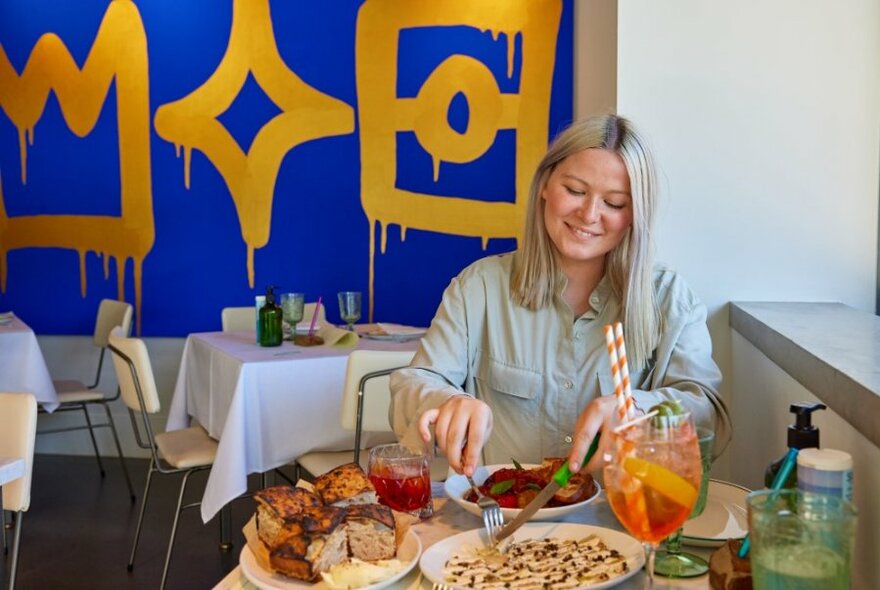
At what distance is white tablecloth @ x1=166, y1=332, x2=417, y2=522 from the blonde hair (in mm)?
1660

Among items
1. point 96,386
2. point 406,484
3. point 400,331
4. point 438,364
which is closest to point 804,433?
point 406,484

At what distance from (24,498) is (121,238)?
10.0ft

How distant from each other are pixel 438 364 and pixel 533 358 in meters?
0.18

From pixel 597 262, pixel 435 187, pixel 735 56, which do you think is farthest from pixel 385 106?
pixel 597 262

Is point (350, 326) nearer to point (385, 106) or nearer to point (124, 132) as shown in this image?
point (385, 106)

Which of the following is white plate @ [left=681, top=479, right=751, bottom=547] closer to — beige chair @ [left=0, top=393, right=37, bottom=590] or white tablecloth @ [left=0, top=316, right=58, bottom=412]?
beige chair @ [left=0, top=393, right=37, bottom=590]

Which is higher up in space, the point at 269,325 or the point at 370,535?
the point at 370,535

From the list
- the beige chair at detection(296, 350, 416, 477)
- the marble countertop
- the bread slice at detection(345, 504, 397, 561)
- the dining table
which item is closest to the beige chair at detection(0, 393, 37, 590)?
the beige chair at detection(296, 350, 416, 477)

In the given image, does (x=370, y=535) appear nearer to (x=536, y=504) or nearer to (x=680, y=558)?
A: (x=536, y=504)

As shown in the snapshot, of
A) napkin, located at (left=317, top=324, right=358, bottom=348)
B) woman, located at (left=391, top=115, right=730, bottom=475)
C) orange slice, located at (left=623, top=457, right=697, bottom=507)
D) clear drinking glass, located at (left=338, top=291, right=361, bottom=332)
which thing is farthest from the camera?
clear drinking glass, located at (left=338, top=291, right=361, bottom=332)

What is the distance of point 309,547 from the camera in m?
1.02

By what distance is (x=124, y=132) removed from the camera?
16.8 ft

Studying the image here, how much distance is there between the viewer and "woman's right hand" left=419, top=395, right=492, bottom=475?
127cm

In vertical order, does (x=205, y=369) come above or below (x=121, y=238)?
below
